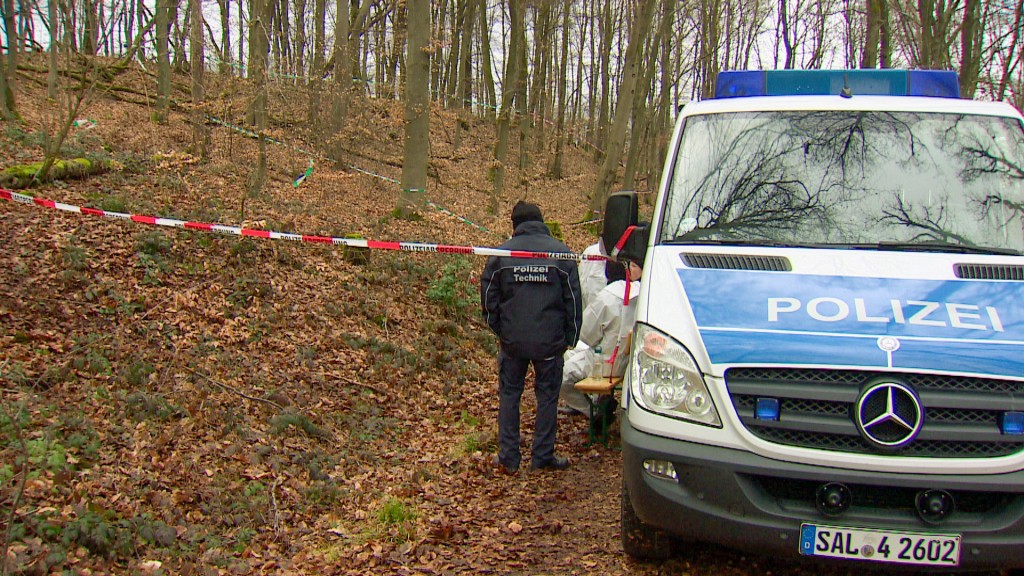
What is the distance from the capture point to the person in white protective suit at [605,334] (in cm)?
643

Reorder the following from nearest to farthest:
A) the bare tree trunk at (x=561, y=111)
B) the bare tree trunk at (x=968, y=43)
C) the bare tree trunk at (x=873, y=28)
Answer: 1. the bare tree trunk at (x=873, y=28)
2. the bare tree trunk at (x=968, y=43)
3. the bare tree trunk at (x=561, y=111)

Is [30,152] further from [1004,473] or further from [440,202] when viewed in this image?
[1004,473]

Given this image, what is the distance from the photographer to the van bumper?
10.5ft


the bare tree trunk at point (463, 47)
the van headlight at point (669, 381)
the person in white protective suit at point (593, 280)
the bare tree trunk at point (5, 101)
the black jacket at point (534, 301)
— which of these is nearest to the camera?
the van headlight at point (669, 381)

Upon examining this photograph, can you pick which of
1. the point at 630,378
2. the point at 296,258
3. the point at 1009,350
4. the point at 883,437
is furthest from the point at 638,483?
the point at 296,258

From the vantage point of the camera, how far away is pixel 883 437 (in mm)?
3256

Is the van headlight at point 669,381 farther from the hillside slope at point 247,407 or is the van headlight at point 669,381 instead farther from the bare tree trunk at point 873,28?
the bare tree trunk at point 873,28

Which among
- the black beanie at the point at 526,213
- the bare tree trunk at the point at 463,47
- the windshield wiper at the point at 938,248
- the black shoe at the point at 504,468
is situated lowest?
the black shoe at the point at 504,468

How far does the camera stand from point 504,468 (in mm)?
6188

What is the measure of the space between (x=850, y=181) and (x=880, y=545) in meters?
2.11

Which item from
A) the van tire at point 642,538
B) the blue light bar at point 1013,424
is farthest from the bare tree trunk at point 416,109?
the blue light bar at point 1013,424

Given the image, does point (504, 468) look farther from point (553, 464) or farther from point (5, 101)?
point (5, 101)

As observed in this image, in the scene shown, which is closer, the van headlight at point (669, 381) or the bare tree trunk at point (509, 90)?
the van headlight at point (669, 381)

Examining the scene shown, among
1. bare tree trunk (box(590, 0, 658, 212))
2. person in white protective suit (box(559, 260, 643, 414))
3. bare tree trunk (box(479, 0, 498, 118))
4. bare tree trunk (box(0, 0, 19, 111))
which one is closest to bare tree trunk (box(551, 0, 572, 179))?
bare tree trunk (box(479, 0, 498, 118))
